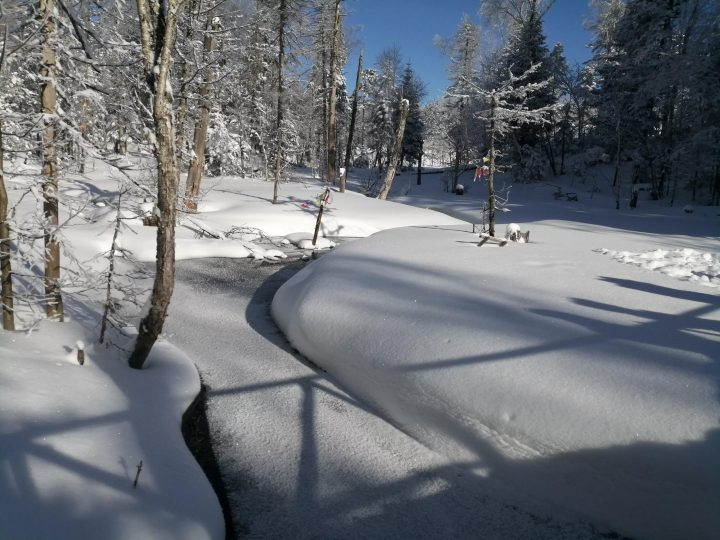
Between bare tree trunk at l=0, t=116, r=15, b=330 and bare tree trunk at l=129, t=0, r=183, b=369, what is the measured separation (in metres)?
1.59

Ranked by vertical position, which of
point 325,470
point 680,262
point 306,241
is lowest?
point 325,470

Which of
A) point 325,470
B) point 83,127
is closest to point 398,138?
point 83,127

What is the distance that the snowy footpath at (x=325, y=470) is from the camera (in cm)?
346

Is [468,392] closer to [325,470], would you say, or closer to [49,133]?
[325,470]

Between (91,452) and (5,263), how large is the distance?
262 cm

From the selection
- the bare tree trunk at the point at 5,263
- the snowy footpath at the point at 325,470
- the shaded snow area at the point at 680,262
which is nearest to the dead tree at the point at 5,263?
the bare tree trunk at the point at 5,263

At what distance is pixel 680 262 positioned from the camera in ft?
26.6

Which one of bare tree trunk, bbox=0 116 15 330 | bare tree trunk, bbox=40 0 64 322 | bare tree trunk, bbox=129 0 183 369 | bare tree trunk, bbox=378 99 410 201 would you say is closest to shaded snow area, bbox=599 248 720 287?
bare tree trunk, bbox=129 0 183 369

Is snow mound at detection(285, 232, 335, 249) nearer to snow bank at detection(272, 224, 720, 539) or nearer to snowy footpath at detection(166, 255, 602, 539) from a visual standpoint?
snow bank at detection(272, 224, 720, 539)

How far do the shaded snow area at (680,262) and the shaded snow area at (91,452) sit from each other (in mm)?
7485

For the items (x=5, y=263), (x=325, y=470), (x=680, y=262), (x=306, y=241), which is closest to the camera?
(x=325, y=470)

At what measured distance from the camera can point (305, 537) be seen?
10.9 feet

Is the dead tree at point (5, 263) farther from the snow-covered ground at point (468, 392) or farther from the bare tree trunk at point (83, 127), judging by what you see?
the bare tree trunk at point (83, 127)

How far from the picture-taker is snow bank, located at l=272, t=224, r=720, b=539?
11.0ft
